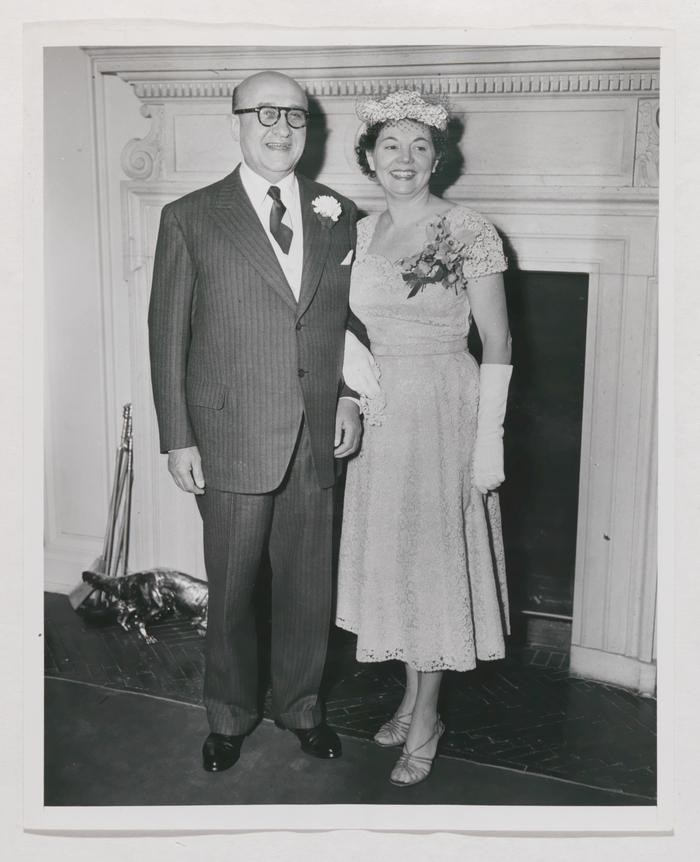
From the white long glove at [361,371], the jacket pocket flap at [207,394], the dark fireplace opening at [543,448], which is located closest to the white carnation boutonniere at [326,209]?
the white long glove at [361,371]

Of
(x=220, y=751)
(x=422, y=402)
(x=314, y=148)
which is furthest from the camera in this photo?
(x=314, y=148)

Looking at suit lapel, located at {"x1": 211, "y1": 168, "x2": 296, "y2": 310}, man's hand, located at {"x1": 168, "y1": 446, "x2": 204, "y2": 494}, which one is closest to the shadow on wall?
suit lapel, located at {"x1": 211, "y1": 168, "x2": 296, "y2": 310}

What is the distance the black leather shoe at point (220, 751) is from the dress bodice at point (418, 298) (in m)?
1.33

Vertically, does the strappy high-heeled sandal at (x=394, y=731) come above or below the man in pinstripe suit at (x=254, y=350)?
below

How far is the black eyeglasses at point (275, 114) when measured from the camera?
2363 mm

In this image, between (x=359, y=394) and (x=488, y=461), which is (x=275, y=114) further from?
(x=488, y=461)

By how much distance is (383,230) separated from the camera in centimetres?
255

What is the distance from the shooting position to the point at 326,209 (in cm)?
250

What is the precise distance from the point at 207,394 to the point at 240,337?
0.20m

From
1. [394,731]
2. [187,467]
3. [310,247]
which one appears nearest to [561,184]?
[310,247]

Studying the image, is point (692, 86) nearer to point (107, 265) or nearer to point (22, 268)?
point (22, 268)

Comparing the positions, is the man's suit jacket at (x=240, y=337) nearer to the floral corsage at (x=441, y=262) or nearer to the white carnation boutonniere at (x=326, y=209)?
the white carnation boutonniere at (x=326, y=209)
